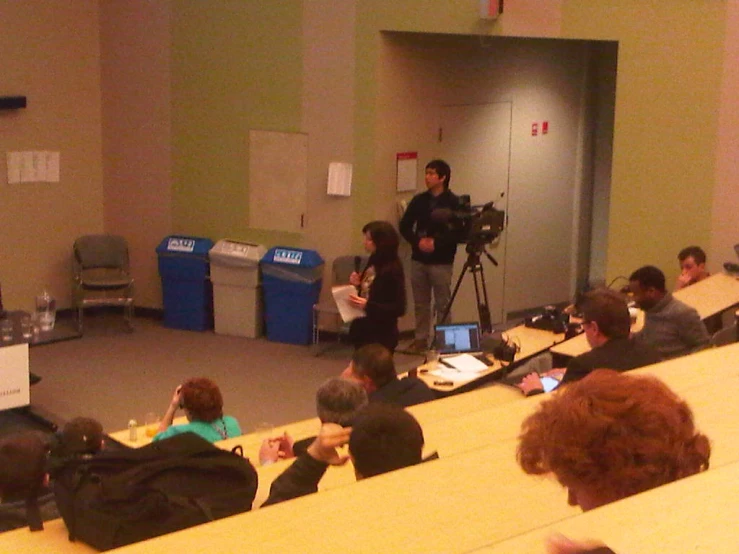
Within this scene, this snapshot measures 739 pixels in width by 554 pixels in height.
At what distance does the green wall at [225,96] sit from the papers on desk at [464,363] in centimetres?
369

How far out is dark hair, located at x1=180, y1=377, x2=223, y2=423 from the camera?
4859mm

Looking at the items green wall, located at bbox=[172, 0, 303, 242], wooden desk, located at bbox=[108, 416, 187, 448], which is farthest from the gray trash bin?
wooden desk, located at bbox=[108, 416, 187, 448]

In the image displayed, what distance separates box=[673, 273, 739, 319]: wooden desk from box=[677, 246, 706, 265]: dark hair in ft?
0.48

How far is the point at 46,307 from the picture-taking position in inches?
396

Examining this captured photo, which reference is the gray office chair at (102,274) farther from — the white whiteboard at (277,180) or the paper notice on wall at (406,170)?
the paper notice on wall at (406,170)

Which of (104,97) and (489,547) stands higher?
(104,97)

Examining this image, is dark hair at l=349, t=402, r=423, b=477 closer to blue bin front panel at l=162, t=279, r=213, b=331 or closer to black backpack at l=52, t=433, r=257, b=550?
black backpack at l=52, t=433, r=257, b=550

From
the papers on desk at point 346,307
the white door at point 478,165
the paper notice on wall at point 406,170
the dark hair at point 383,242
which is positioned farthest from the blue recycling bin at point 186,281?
the dark hair at point 383,242

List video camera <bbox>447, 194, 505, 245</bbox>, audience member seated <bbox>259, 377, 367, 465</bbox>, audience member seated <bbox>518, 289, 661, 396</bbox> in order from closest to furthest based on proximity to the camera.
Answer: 1. audience member seated <bbox>259, 377, 367, 465</bbox>
2. audience member seated <bbox>518, 289, 661, 396</bbox>
3. video camera <bbox>447, 194, 505, 245</bbox>

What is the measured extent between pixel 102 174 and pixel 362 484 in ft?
27.9

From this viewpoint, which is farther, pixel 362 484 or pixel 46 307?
pixel 46 307

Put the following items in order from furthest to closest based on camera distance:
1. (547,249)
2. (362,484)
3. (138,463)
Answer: (547,249) < (138,463) < (362,484)

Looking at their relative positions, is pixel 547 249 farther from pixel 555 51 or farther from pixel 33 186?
pixel 33 186

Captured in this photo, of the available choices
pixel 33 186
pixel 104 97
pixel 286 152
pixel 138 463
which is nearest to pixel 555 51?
pixel 286 152
